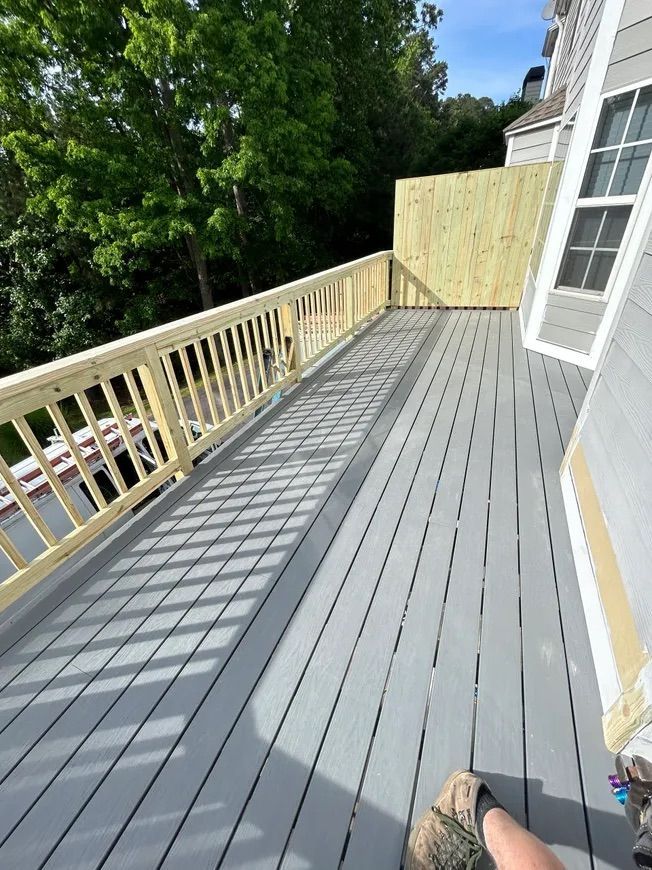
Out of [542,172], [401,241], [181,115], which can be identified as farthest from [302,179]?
[542,172]

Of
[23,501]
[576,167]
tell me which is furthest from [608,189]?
[23,501]

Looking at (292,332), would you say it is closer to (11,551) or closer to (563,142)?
(11,551)

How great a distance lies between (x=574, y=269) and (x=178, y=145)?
30.9 ft

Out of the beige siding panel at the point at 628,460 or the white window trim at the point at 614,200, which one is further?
the white window trim at the point at 614,200

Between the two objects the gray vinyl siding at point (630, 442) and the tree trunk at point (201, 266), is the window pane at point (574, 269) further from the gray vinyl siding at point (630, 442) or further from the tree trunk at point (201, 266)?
the tree trunk at point (201, 266)

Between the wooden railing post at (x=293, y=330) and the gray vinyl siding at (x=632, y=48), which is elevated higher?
the gray vinyl siding at (x=632, y=48)

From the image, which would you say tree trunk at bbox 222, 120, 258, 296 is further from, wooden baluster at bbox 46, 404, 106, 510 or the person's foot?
the person's foot

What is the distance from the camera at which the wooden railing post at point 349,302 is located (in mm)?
4285

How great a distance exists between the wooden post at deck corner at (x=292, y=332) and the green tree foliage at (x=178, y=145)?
20.0ft

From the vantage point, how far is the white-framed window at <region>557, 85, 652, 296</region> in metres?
Result: 2.49

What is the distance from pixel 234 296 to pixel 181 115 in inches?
218

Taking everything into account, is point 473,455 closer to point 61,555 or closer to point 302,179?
point 61,555

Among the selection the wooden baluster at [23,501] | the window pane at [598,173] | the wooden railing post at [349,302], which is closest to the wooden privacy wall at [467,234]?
the wooden railing post at [349,302]

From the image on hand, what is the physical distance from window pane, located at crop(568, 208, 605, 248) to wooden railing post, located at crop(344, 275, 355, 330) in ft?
7.10
